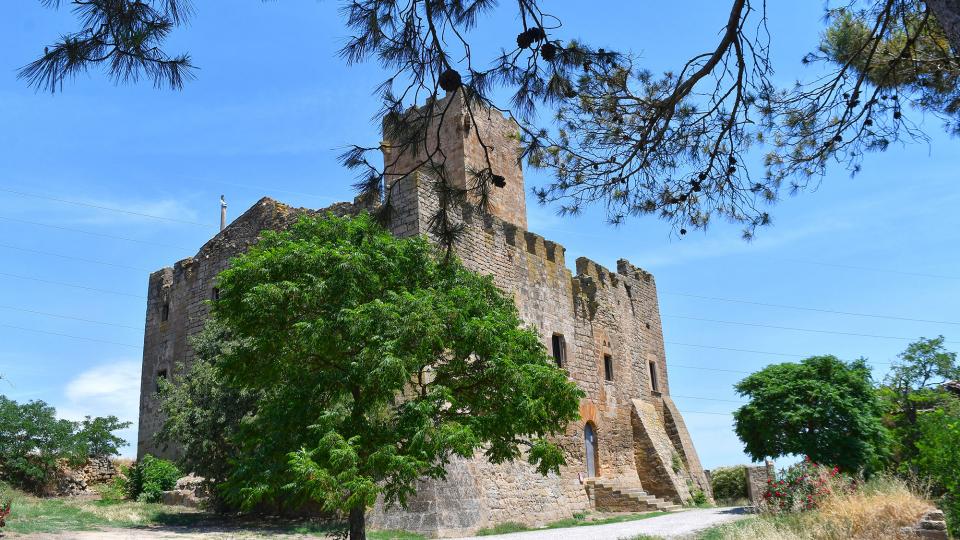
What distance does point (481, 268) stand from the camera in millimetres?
17719

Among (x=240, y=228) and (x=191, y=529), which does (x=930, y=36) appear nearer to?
(x=191, y=529)

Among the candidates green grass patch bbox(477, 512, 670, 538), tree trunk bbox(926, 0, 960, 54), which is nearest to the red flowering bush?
green grass patch bbox(477, 512, 670, 538)

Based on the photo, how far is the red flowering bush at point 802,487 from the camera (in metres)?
12.7

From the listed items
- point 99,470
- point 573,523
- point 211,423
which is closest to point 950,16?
point 573,523

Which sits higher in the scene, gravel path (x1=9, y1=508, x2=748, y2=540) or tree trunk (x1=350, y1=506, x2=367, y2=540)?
tree trunk (x1=350, y1=506, x2=367, y2=540)

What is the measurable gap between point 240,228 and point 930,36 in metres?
17.3

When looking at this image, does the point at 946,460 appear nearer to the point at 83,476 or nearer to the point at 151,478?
the point at 151,478

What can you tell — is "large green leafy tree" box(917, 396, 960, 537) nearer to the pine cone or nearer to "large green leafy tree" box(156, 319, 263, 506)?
the pine cone

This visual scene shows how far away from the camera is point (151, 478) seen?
1825 centimetres

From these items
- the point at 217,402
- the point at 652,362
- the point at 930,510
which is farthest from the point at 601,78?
the point at 652,362

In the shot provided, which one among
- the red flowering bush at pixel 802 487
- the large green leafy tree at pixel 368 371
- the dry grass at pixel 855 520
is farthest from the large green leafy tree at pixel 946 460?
the large green leafy tree at pixel 368 371

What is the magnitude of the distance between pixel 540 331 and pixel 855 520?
990 centimetres

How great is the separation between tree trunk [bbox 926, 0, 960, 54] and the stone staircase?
16011mm

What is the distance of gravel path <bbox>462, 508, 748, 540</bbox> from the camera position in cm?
1265
